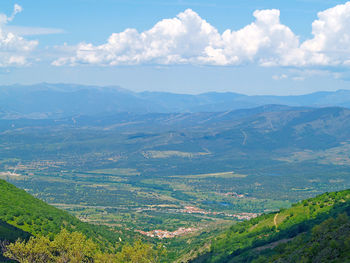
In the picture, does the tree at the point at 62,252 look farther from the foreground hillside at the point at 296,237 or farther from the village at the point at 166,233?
the village at the point at 166,233

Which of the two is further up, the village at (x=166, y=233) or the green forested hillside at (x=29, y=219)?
the green forested hillside at (x=29, y=219)

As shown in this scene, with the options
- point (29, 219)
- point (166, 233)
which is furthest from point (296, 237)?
point (166, 233)

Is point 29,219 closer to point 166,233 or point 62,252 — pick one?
point 62,252

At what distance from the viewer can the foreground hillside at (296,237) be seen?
151 feet

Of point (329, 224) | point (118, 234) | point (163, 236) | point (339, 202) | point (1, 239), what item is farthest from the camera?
point (163, 236)

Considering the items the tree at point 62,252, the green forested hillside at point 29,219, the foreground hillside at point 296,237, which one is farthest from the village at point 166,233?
the tree at point 62,252

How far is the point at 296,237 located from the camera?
65.0m

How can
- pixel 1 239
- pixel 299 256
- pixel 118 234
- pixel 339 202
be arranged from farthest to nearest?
pixel 118 234
pixel 339 202
pixel 1 239
pixel 299 256

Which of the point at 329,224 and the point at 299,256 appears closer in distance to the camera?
the point at 299,256

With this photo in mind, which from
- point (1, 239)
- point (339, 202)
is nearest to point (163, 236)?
point (339, 202)

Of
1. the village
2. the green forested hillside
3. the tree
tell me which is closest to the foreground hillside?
the tree

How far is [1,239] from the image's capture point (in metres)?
60.2

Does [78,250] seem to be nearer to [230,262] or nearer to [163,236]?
[230,262]

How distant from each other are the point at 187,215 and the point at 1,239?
125m
